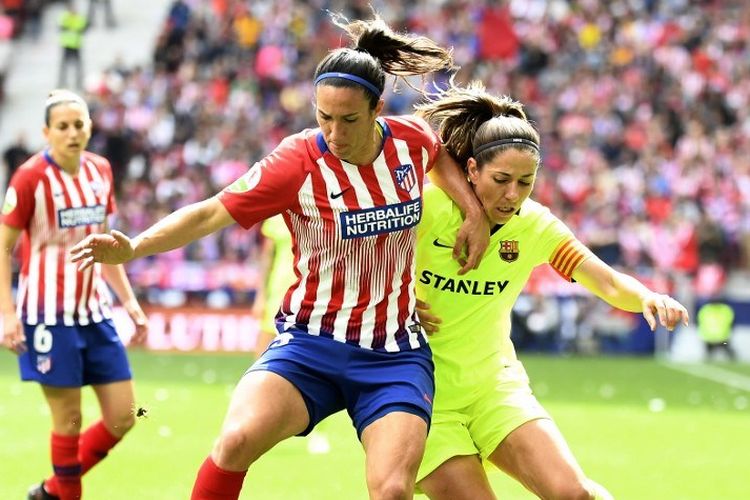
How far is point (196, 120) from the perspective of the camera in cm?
2352

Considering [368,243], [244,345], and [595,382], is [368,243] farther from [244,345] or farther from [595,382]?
[244,345]

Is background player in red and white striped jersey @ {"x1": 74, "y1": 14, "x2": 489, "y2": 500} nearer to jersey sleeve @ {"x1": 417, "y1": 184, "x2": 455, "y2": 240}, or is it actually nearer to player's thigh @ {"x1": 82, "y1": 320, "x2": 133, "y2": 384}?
jersey sleeve @ {"x1": 417, "y1": 184, "x2": 455, "y2": 240}

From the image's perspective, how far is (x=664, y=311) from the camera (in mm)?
5449

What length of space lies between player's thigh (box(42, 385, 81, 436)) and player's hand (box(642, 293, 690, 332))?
11.0 feet

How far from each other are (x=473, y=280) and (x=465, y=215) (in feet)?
0.97

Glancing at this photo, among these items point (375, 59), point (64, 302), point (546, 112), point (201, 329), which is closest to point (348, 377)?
point (375, 59)

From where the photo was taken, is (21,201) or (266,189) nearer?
(266,189)

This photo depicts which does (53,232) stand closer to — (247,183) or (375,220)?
(247,183)

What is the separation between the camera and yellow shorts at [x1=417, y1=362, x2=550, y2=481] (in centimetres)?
561

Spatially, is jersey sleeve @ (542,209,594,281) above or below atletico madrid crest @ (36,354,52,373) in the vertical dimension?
above

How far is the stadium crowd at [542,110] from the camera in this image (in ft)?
69.3

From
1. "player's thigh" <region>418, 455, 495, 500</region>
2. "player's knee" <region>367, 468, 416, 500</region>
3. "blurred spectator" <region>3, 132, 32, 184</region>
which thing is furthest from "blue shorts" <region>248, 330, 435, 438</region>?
"blurred spectator" <region>3, 132, 32, 184</region>

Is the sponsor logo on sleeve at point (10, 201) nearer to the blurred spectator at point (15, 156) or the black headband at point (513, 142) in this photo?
the black headband at point (513, 142)

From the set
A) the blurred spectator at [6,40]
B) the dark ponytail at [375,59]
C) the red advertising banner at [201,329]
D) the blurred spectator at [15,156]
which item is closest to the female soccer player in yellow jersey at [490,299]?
the dark ponytail at [375,59]
